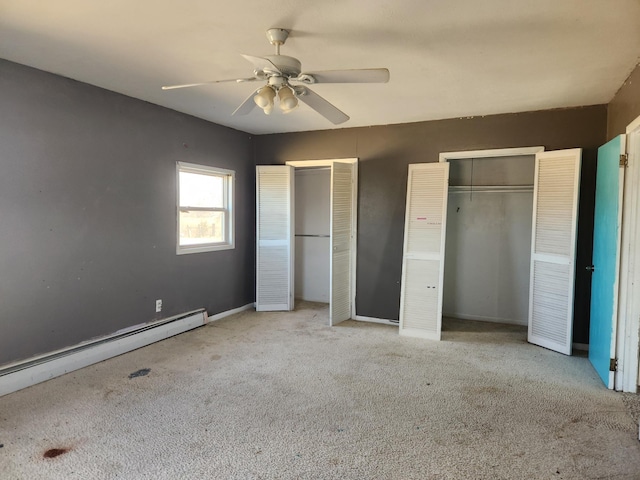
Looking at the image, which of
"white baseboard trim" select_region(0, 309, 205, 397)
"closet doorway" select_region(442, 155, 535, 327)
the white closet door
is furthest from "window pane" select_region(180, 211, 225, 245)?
"closet doorway" select_region(442, 155, 535, 327)

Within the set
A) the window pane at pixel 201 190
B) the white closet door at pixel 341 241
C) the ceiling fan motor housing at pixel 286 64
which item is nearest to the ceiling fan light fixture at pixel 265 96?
the ceiling fan motor housing at pixel 286 64

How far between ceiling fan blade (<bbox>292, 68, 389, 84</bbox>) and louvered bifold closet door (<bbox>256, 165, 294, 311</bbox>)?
9.21 feet

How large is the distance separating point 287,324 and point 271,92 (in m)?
2.96

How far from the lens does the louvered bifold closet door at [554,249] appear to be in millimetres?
3582

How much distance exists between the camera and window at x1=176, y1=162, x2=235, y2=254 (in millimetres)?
4316

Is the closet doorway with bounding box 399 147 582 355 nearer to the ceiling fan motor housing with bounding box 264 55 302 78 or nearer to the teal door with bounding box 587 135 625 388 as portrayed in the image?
the teal door with bounding box 587 135 625 388

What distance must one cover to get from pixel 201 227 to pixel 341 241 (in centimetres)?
170

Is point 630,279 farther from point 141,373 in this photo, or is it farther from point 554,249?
point 141,373

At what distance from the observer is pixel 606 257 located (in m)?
3.08

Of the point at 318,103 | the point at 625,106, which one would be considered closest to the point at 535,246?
the point at 625,106

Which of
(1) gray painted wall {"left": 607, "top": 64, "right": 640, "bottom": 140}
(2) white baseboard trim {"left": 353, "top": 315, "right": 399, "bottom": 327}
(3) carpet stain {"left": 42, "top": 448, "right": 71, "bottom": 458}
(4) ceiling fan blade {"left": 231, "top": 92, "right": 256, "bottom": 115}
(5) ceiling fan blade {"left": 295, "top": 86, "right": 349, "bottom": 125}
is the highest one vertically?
(1) gray painted wall {"left": 607, "top": 64, "right": 640, "bottom": 140}

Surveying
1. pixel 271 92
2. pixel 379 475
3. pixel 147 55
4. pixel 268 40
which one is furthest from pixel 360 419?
pixel 147 55

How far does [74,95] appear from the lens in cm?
316

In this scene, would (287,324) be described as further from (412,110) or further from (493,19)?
(493,19)
